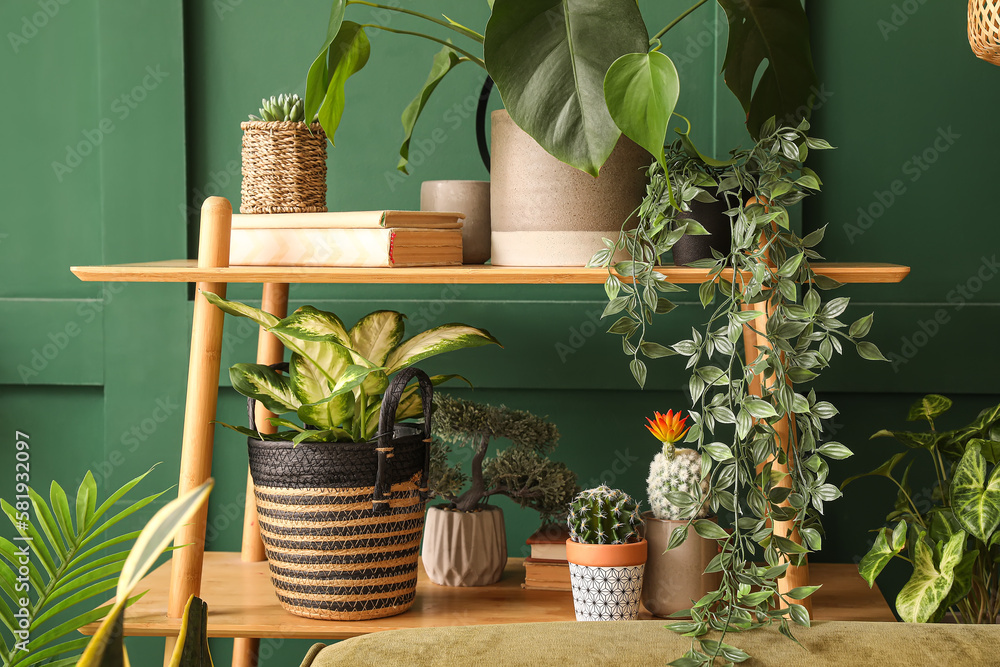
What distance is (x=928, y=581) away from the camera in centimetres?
110

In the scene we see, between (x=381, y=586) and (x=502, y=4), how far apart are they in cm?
73

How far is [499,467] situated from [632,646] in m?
0.62

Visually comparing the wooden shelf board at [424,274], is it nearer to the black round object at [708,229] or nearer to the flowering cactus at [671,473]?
the black round object at [708,229]

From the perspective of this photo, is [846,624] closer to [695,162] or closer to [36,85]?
[695,162]

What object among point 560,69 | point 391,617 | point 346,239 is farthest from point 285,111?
point 391,617

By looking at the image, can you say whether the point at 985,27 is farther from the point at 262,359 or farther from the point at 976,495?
the point at 262,359

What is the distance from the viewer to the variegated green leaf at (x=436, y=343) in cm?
110

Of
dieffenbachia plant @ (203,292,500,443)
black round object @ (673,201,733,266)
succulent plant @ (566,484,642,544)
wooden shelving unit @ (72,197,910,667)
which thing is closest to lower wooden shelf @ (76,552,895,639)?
wooden shelving unit @ (72,197,910,667)

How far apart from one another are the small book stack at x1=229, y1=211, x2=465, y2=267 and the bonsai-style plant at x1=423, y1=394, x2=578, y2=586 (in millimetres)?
265

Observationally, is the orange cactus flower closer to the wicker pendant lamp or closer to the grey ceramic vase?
the grey ceramic vase

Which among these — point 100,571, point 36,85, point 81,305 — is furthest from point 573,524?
point 36,85

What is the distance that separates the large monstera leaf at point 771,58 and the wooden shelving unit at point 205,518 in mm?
239

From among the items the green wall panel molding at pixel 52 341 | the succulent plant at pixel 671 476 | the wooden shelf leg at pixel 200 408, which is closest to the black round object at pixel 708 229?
the succulent plant at pixel 671 476

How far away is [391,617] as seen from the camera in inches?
44.5
